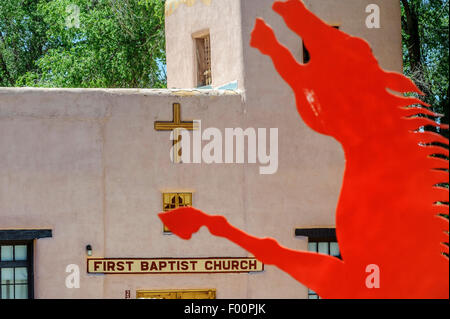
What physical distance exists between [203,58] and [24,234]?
6.33 m

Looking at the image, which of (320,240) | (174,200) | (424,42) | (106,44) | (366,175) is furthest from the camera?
(106,44)

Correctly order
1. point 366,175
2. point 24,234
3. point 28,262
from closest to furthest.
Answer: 1. point 366,175
2. point 24,234
3. point 28,262

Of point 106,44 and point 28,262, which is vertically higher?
point 106,44

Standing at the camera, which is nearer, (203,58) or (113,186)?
(113,186)

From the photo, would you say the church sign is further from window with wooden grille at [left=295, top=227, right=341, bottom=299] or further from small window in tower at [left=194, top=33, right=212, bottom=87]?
small window in tower at [left=194, top=33, right=212, bottom=87]

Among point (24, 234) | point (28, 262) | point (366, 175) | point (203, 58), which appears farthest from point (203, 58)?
point (366, 175)

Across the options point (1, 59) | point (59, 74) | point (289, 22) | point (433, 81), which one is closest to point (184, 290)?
point (433, 81)

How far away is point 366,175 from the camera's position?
12.9m

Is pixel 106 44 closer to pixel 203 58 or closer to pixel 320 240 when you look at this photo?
pixel 203 58

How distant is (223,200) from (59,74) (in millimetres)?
12435

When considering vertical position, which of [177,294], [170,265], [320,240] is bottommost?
[177,294]

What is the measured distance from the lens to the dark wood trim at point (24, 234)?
60.0 ft

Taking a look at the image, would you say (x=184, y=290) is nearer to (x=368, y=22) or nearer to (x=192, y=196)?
(x=192, y=196)

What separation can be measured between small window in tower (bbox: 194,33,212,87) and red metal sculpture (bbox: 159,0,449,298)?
886cm
